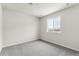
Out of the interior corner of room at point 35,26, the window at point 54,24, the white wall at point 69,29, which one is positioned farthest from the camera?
the window at point 54,24

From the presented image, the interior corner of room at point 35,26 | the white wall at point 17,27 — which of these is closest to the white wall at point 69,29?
the interior corner of room at point 35,26

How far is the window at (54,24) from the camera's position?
4973 mm

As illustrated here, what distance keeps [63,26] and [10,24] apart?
3388 mm

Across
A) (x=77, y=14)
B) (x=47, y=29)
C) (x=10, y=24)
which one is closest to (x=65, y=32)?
(x=77, y=14)

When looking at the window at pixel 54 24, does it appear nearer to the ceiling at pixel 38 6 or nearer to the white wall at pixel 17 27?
the ceiling at pixel 38 6

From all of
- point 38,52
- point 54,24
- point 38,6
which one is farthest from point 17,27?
point 54,24

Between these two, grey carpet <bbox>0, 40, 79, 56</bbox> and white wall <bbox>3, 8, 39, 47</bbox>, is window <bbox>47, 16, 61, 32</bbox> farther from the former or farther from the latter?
grey carpet <bbox>0, 40, 79, 56</bbox>

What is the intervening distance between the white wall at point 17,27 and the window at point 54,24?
1.31 metres

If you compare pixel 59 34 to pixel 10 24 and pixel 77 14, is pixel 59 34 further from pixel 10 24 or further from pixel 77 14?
pixel 10 24

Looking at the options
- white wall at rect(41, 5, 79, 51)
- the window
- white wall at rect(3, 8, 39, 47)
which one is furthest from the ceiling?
the window

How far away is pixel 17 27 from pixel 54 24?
275 cm

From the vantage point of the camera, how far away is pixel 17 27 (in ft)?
16.9

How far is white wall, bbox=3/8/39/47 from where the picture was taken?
4527 mm

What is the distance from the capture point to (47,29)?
6254 mm
